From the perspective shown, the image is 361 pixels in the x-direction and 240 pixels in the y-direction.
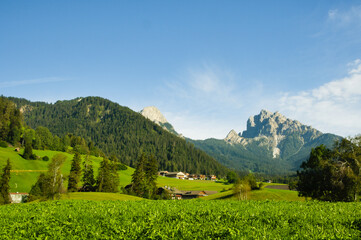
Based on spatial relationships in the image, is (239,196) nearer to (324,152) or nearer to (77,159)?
(324,152)

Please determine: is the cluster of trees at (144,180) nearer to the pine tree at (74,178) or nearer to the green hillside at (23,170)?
the pine tree at (74,178)

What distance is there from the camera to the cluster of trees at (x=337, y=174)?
1603 inches

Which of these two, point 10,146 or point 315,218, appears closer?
point 315,218

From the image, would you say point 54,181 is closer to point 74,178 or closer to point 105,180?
point 74,178

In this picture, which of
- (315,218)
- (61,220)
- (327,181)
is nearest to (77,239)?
(61,220)

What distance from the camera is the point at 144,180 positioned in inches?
3374

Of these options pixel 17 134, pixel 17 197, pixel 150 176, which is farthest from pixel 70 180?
pixel 17 134

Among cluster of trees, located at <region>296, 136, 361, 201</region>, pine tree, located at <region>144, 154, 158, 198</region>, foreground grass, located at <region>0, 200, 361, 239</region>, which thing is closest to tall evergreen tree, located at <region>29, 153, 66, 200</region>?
pine tree, located at <region>144, 154, 158, 198</region>

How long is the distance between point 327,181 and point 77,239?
4811 centimetres

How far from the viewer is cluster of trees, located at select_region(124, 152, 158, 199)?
84.3 m

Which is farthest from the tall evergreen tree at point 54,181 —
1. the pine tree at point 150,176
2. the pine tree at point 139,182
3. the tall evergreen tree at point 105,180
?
the pine tree at point 150,176

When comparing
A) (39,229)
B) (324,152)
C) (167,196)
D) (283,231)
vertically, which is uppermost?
(324,152)

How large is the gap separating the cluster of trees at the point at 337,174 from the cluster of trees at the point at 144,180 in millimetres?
52201

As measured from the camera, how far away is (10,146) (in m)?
148
